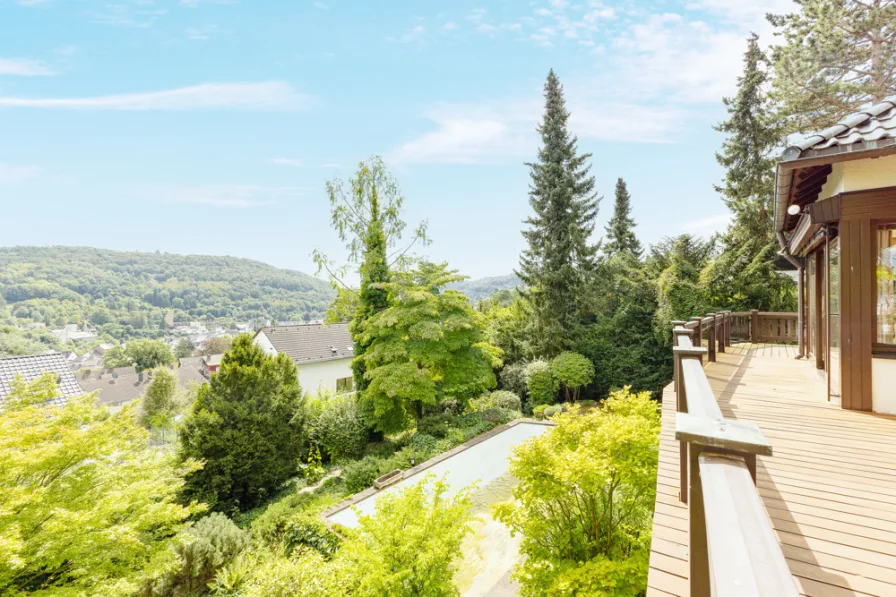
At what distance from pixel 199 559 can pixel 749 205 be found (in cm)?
2037

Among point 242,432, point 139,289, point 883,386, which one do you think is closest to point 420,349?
point 242,432

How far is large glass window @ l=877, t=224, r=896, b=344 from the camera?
12.3 ft

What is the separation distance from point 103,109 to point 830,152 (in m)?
25.8

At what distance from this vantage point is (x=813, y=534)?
2.10 m

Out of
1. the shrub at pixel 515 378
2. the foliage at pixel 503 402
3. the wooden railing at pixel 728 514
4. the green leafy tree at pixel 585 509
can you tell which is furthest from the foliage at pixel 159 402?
the wooden railing at pixel 728 514

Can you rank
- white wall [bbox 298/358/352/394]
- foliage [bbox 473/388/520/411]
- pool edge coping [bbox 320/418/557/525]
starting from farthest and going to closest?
white wall [bbox 298/358/352/394]
foliage [bbox 473/388/520/411]
pool edge coping [bbox 320/418/557/525]

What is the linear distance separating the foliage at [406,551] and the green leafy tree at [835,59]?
50.8ft

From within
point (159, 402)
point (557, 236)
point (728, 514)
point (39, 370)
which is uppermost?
point (557, 236)

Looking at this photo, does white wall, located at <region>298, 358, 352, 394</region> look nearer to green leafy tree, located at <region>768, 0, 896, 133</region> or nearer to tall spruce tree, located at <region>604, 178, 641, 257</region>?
tall spruce tree, located at <region>604, 178, 641, 257</region>

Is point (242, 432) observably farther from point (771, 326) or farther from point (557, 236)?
point (771, 326)

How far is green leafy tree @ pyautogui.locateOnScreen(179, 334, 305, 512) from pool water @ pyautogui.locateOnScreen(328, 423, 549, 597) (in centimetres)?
373

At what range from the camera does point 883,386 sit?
3.82 meters

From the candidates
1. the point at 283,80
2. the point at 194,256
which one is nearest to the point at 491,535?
the point at 283,80

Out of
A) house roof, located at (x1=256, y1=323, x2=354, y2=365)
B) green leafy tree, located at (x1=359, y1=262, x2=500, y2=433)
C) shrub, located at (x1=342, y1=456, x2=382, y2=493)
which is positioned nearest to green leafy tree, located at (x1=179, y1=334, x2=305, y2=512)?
shrub, located at (x1=342, y1=456, x2=382, y2=493)
